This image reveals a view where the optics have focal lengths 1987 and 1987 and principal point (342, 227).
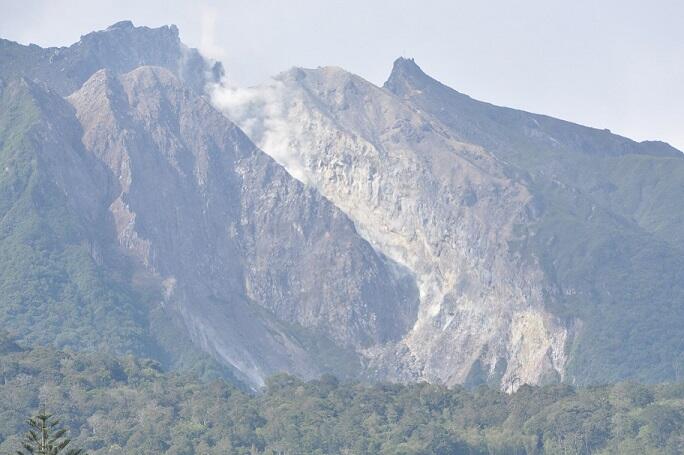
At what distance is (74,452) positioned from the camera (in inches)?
4375

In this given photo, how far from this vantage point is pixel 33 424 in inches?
4250

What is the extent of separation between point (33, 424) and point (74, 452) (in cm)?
411
